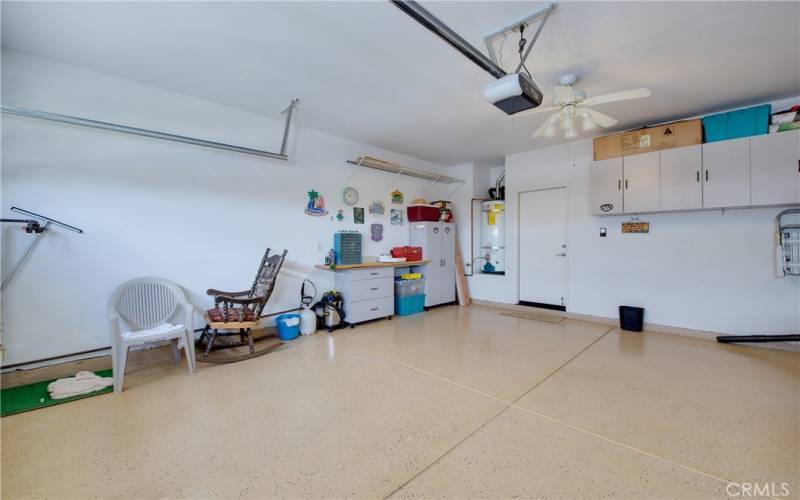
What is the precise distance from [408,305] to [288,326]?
84.5 inches

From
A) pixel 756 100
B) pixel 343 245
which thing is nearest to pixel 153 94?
pixel 343 245

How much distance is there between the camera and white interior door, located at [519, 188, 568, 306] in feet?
17.8

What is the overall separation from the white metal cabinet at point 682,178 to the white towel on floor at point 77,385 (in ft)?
21.5

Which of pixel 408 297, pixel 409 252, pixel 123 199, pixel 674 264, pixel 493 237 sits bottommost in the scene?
pixel 408 297

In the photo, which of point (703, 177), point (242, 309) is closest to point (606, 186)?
point (703, 177)

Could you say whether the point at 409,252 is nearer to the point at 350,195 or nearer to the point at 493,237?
the point at 350,195

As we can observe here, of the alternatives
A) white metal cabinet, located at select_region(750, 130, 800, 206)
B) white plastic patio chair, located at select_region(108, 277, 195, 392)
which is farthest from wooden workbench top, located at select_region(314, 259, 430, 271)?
white metal cabinet, located at select_region(750, 130, 800, 206)

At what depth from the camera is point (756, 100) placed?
371 cm

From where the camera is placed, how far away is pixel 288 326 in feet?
13.6

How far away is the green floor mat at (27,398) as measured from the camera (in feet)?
7.95

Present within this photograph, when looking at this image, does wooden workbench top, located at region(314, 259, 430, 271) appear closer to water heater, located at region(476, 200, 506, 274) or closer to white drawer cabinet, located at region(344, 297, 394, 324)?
white drawer cabinet, located at region(344, 297, 394, 324)

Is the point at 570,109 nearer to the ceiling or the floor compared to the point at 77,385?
nearer to the ceiling

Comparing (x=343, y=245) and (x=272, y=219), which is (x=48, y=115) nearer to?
(x=272, y=219)

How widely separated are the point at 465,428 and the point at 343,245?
327 centimetres
